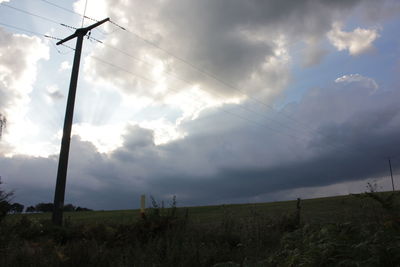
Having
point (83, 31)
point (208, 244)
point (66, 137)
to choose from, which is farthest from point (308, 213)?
point (83, 31)

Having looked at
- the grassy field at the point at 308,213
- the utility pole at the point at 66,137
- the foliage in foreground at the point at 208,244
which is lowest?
the foliage in foreground at the point at 208,244

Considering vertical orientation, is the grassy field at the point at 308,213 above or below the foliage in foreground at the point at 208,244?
above

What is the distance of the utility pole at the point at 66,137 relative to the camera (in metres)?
14.4

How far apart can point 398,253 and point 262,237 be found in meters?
5.22

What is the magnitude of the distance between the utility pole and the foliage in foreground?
1.26m

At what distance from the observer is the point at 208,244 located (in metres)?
8.91

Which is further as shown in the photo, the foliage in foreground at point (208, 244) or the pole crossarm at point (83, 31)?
the pole crossarm at point (83, 31)

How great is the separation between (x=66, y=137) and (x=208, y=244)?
30.8ft

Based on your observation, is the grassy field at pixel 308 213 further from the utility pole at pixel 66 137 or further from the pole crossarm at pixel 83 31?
the pole crossarm at pixel 83 31

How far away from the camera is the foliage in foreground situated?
5.47 meters

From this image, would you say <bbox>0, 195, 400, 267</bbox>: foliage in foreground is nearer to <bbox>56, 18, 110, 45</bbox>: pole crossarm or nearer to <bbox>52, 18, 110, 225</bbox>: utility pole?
<bbox>52, 18, 110, 225</bbox>: utility pole

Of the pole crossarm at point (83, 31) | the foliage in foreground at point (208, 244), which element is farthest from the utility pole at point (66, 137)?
the foliage in foreground at point (208, 244)

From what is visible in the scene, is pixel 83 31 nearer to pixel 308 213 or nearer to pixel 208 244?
pixel 208 244

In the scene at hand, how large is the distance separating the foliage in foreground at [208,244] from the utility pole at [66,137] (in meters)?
1.26
